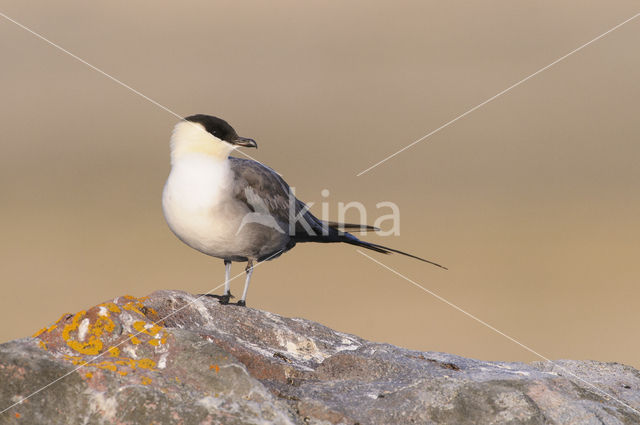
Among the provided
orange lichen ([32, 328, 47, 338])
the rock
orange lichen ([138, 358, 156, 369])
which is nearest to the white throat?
the rock

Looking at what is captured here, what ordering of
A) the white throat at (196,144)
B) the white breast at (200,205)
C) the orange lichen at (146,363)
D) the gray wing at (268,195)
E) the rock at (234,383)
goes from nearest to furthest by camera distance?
the rock at (234,383) → the orange lichen at (146,363) → the white breast at (200,205) → the white throat at (196,144) → the gray wing at (268,195)

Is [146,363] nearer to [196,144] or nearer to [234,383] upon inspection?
[234,383]

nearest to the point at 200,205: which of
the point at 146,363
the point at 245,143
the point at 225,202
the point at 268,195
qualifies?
the point at 225,202

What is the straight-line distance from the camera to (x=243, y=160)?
25.4ft

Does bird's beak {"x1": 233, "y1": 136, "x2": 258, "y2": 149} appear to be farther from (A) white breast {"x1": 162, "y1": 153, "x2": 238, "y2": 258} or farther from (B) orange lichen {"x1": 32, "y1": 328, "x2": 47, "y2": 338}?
(B) orange lichen {"x1": 32, "y1": 328, "x2": 47, "y2": 338}

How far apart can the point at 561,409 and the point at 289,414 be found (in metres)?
1.50

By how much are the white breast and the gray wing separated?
0.87 ft

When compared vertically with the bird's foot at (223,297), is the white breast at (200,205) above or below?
above

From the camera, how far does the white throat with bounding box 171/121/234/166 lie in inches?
281

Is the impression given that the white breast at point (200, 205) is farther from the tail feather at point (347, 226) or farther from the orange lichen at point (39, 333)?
the orange lichen at point (39, 333)

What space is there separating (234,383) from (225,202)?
311cm

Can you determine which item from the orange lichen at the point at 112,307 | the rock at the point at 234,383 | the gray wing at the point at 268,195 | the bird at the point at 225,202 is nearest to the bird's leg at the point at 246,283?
the bird at the point at 225,202

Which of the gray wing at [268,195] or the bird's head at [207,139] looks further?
the gray wing at [268,195]

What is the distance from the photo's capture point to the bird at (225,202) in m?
6.84
